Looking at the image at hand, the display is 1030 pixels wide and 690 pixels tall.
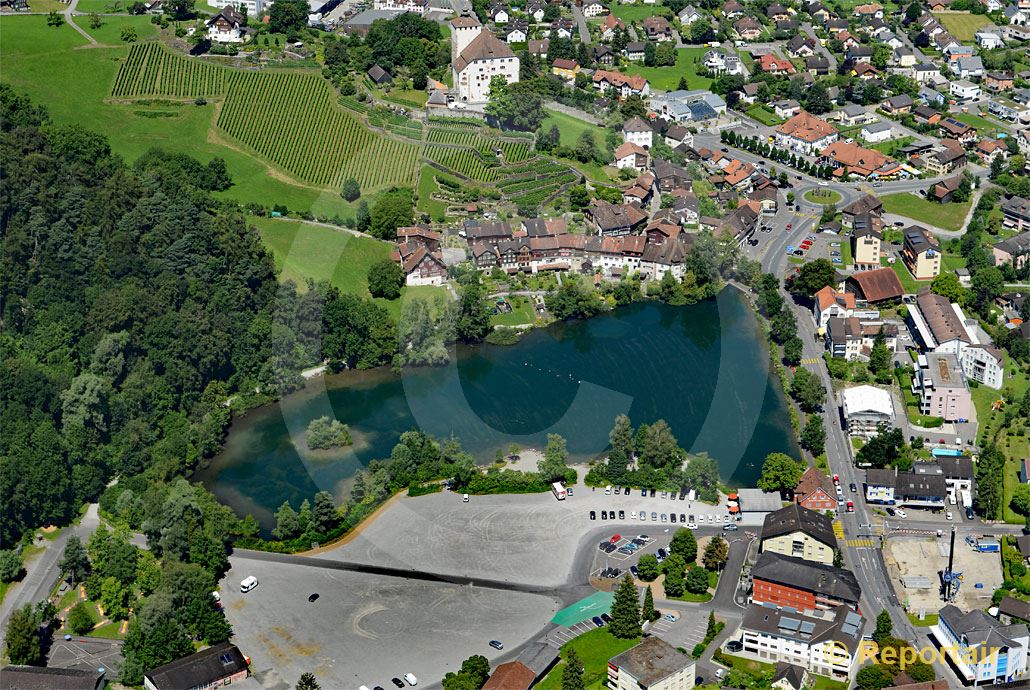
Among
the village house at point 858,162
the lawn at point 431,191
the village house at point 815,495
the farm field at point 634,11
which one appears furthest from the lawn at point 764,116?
the village house at point 815,495

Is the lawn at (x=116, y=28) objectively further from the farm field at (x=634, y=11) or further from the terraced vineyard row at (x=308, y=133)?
the farm field at (x=634, y=11)

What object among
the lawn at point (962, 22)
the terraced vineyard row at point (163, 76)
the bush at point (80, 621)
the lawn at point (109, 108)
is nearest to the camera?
the bush at point (80, 621)

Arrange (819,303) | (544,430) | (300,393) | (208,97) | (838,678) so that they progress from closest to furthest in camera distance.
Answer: (838,678), (544,430), (300,393), (819,303), (208,97)

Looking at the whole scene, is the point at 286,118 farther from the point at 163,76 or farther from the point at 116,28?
the point at 116,28

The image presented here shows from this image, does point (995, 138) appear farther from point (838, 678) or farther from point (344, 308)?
point (838, 678)

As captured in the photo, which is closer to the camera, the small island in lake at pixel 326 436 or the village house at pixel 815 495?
the village house at pixel 815 495

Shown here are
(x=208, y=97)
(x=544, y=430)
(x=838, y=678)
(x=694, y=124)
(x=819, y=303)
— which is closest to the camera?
(x=838, y=678)

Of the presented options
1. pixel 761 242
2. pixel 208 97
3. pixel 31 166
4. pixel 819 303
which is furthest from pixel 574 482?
pixel 208 97

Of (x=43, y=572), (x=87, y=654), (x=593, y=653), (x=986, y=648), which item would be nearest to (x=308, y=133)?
(x=43, y=572)
